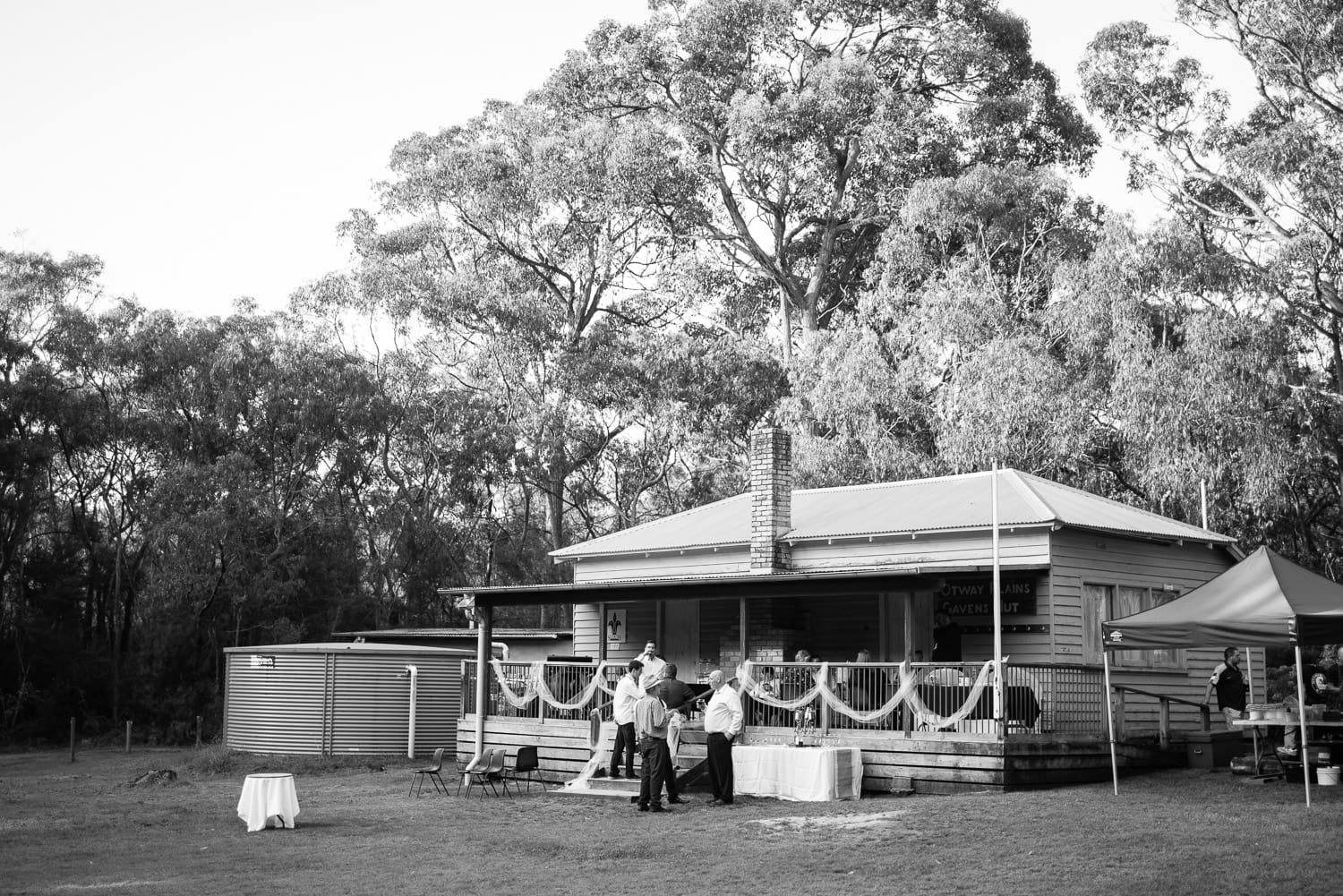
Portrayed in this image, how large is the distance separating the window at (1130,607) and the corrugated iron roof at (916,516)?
88 cm

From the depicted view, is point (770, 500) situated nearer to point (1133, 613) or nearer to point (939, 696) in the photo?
point (939, 696)

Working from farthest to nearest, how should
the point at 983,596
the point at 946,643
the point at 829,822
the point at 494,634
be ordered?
the point at 494,634 → the point at 983,596 → the point at 946,643 → the point at 829,822

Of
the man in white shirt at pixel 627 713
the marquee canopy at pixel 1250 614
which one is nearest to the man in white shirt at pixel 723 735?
the man in white shirt at pixel 627 713

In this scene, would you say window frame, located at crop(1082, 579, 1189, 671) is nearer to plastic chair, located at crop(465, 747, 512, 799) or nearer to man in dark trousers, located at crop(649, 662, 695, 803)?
man in dark trousers, located at crop(649, 662, 695, 803)

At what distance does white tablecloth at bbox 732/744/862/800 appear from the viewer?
17.1 meters

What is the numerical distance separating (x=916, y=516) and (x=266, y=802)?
1090 cm

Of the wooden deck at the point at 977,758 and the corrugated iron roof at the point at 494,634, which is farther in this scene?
the corrugated iron roof at the point at 494,634

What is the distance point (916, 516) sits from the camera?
2225 centimetres

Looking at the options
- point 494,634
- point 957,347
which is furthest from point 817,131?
point 494,634

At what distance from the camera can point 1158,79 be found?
34.5m

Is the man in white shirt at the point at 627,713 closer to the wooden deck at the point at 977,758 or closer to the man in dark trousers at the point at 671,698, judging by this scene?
the man in dark trousers at the point at 671,698

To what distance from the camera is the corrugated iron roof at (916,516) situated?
2080 cm

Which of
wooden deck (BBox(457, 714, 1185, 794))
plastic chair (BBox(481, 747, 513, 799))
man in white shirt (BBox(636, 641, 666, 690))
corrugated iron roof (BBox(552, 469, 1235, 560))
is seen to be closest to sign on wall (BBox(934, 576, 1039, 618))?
corrugated iron roof (BBox(552, 469, 1235, 560))

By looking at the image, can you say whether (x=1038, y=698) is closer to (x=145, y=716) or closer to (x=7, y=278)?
(x=145, y=716)
